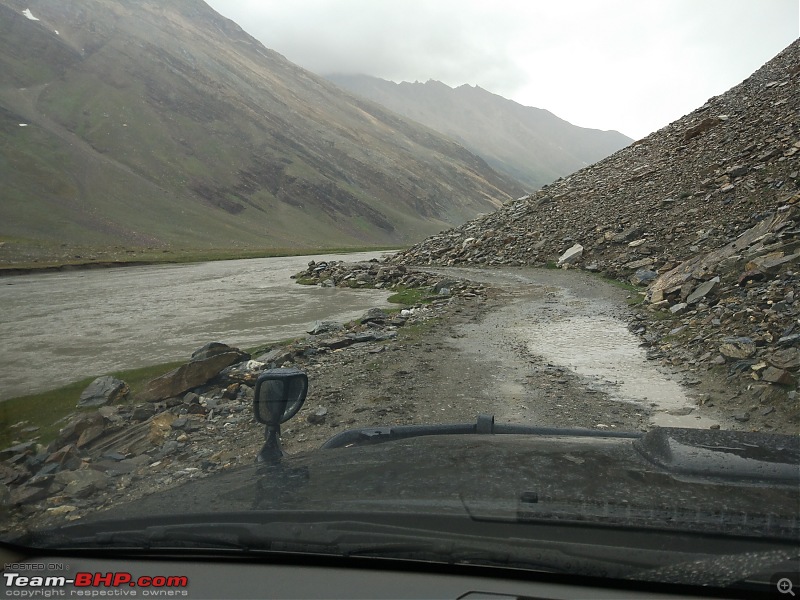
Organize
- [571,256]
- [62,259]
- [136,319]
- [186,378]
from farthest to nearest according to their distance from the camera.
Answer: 1. [62,259]
2. [571,256]
3. [136,319]
4. [186,378]

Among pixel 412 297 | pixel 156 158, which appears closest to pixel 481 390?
pixel 412 297

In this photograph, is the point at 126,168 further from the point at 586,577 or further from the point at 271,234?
the point at 586,577

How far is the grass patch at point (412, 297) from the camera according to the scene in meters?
21.7

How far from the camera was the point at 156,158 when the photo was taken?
14275cm

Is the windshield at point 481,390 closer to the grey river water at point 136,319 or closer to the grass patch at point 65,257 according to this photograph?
the grey river water at point 136,319

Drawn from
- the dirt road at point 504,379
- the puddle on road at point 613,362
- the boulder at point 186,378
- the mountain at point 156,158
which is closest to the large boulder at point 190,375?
the boulder at point 186,378

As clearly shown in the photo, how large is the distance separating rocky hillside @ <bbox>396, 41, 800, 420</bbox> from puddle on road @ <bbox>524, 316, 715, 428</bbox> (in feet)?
2.05

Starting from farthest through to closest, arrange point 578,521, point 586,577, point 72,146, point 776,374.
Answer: point 72,146, point 776,374, point 578,521, point 586,577

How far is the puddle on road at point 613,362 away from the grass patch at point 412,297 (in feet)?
19.9

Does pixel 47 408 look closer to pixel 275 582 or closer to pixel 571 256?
pixel 275 582

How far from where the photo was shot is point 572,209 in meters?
35.4

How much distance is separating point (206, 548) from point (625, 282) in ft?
76.6

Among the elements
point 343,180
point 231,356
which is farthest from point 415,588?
point 343,180

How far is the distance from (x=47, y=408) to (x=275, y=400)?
347 inches
